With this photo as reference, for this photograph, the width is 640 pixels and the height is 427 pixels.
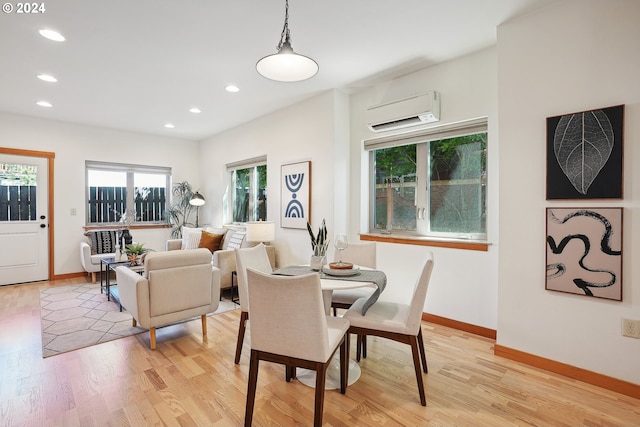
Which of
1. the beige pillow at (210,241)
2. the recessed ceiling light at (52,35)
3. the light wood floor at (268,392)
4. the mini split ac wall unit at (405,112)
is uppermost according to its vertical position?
the recessed ceiling light at (52,35)

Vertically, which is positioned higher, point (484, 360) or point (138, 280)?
point (138, 280)

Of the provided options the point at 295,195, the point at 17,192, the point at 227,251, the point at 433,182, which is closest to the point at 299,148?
the point at 295,195

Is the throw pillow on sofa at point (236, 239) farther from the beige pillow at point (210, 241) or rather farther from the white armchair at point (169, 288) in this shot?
the white armchair at point (169, 288)

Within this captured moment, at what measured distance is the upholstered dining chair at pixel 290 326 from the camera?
160cm

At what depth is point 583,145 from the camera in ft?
7.16

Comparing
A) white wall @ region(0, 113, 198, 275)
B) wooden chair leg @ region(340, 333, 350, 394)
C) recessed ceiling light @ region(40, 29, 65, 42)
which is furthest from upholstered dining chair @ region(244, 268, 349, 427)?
white wall @ region(0, 113, 198, 275)

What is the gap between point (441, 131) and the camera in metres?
3.29

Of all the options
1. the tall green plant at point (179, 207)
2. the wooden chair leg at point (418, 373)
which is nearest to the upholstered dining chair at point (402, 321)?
the wooden chair leg at point (418, 373)

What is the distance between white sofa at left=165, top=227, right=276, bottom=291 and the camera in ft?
13.4

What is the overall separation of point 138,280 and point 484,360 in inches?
112

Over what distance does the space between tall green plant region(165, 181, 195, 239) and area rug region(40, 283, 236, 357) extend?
2.03 meters

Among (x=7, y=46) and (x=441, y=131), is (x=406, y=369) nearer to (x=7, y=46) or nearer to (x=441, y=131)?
(x=441, y=131)

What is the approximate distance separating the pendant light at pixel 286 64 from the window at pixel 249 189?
295 cm

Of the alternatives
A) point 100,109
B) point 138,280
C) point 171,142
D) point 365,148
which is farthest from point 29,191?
point 365,148
